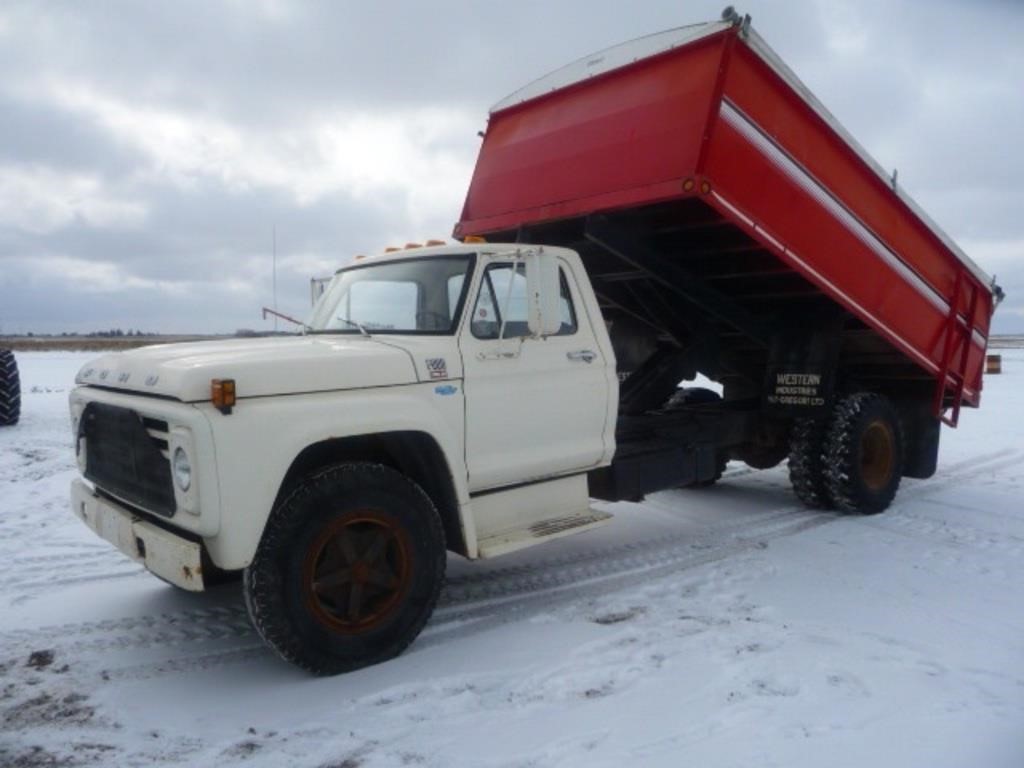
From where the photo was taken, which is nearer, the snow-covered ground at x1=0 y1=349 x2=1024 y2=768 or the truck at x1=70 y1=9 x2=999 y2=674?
the snow-covered ground at x1=0 y1=349 x2=1024 y2=768

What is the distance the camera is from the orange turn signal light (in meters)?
3.30

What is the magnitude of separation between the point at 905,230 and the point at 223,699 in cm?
606

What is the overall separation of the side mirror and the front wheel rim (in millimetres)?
1389

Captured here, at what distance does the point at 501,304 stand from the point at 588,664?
2.04 m

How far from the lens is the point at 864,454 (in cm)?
701

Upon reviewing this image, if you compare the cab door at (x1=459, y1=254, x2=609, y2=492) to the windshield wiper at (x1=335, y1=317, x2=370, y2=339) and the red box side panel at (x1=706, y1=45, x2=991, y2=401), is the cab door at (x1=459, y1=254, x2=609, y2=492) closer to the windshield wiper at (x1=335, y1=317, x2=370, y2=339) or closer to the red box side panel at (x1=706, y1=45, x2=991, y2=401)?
the windshield wiper at (x1=335, y1=317, x2=370, y2=339)

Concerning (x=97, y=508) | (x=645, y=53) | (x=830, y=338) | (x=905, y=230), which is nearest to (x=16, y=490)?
(x=97, y=508)

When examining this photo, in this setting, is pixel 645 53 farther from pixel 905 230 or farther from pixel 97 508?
A: pixel 97 508

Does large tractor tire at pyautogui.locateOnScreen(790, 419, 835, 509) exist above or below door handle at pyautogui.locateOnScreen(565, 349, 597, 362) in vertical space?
below

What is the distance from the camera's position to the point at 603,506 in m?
7.05

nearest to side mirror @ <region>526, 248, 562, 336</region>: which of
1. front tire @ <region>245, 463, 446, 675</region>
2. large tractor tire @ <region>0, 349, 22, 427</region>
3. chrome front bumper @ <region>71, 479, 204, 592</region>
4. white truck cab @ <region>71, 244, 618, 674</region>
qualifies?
white truck cab @ <region>71, 244, 618, 674</region>

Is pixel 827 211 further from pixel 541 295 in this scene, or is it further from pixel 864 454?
pixel 541 295

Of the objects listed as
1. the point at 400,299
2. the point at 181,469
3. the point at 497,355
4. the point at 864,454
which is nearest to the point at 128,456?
the point at 181,469

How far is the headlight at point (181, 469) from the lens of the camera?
3.36 meters
